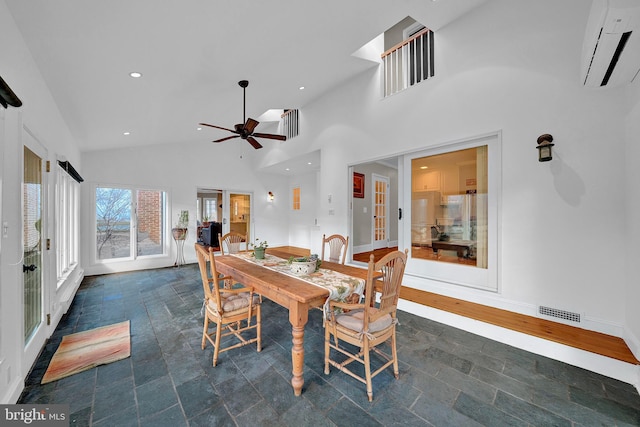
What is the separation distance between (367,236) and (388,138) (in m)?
3.18

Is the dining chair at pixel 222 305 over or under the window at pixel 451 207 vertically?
under

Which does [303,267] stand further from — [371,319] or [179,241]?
[179,241]

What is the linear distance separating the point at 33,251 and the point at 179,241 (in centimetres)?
410

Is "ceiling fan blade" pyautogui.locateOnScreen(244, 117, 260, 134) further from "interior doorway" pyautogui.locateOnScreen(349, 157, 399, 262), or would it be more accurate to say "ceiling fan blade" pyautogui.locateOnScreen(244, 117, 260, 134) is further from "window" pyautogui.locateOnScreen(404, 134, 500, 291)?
"interior doorway" pyautogui.locateOnScreen(349, 157, 399, 262)

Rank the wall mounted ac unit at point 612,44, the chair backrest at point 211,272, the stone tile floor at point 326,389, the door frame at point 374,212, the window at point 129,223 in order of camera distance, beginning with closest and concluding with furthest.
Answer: the wall mounted ac unit at point 612,44 < the stone tile floor at point 326,389 < the chair backrest at point 211,272 < the window at point 129,223 < the door frame at point 374,212

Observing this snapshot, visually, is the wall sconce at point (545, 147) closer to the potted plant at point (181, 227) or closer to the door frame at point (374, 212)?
the door frame at point (374, 212)

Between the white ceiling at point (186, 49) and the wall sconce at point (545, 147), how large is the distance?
194 centimetres

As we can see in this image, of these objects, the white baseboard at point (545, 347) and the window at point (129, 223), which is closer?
the white baseboard at point (545, 347)

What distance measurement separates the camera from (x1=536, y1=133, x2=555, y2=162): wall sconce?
8.66ft

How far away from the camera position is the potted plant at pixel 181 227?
19.8 ft

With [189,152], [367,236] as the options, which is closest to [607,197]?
[367,236]

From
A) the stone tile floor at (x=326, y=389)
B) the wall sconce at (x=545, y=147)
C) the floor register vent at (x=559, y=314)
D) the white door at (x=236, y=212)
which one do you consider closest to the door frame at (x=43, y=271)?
the stone tile floor at (x=326, y=389)

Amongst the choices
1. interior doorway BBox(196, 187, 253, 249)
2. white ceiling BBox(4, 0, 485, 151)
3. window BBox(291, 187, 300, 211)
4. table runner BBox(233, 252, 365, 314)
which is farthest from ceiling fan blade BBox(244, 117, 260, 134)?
window BBox(291, 187, 300, 211)

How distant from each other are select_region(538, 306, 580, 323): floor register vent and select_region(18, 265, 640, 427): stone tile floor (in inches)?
25.1
